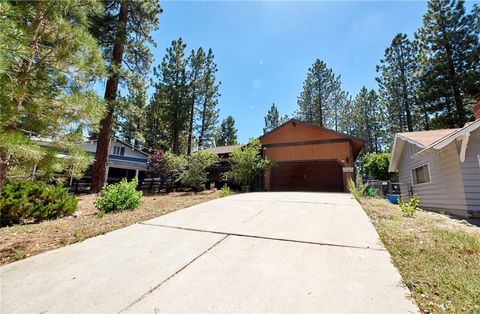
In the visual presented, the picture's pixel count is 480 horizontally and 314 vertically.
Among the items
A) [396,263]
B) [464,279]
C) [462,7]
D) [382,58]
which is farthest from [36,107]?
[382,58]

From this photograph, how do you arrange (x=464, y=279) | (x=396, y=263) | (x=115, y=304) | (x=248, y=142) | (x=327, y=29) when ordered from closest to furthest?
(x=115, y=304)
(x=464, y=279)
(x=396, y=263)
(x=327, y=29)
(x=248, y=142)

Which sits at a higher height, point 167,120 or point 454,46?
point 454,46

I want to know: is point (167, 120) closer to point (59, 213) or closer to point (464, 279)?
point (59, 213)

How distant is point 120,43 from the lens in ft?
36.9

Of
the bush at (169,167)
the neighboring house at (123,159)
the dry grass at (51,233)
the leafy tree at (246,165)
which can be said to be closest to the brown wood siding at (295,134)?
the leafy tree at (246,165)

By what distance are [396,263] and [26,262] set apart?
5140mm

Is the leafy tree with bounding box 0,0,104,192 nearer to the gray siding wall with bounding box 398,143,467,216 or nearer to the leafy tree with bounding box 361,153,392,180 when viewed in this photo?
the gray siding wall with bounding box 398,143,467,216

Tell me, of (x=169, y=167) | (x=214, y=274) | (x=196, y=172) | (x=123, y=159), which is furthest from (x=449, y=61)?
(x=123, y=159)

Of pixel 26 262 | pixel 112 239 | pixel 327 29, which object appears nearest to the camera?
pixel 26 262

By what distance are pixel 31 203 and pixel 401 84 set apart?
3108cm

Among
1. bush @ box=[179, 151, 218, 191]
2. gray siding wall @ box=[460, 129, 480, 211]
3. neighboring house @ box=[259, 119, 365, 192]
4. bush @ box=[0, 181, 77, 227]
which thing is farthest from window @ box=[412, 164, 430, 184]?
bush @ box=[0, 181, 77, 227]

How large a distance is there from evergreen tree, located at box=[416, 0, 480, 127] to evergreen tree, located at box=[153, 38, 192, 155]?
2462 centimetres

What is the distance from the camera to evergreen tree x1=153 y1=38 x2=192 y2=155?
26062 mm

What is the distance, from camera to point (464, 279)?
2.36m
